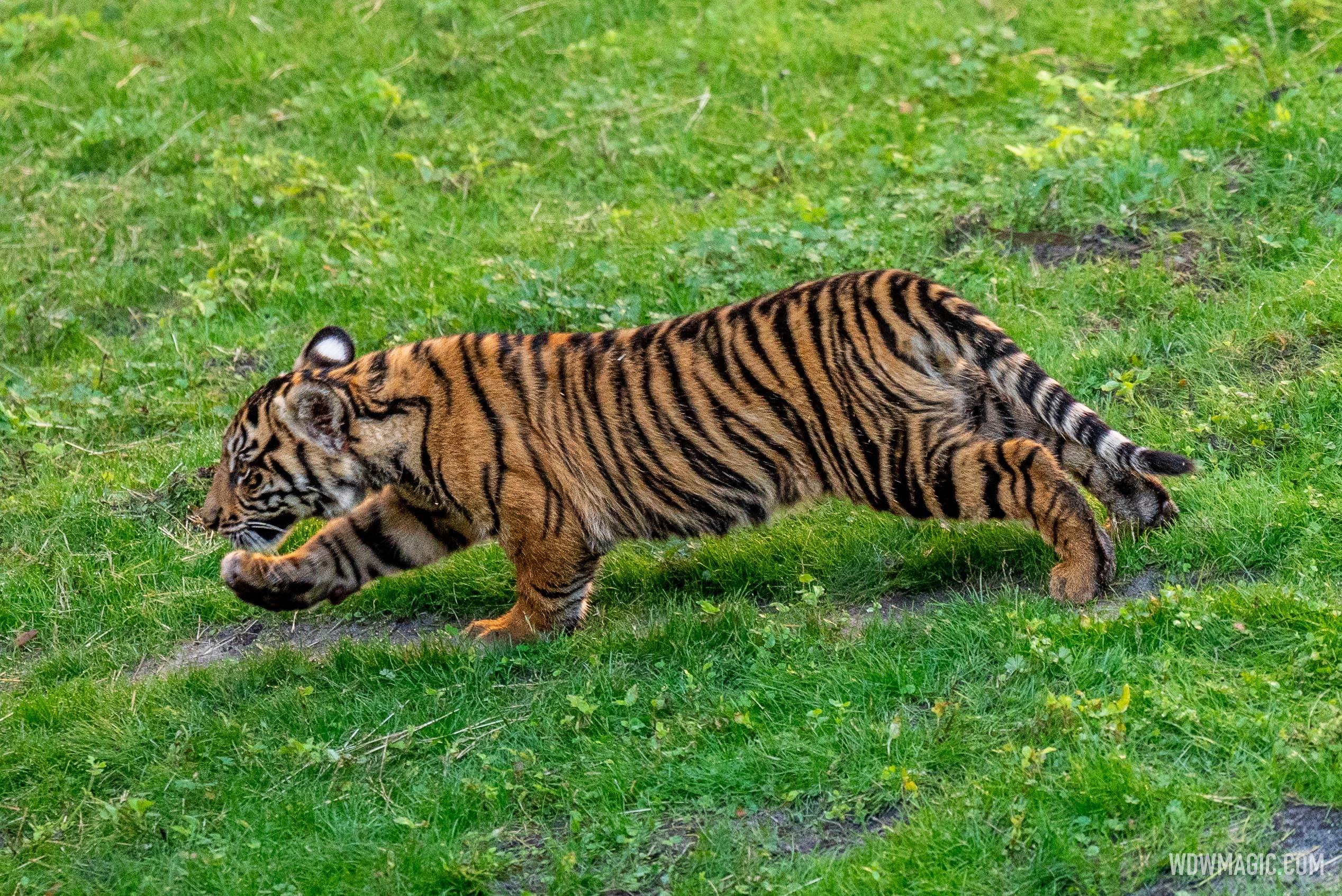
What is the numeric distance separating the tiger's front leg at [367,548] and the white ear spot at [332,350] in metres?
0.60

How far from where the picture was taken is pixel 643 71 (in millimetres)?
8617

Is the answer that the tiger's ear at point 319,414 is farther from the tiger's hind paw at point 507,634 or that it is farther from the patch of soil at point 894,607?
the patch of soil at point 894,607

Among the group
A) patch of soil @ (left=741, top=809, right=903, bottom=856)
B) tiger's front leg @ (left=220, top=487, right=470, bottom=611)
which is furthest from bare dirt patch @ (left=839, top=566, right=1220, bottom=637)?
tiger's front leg @ (left=220, top=487, right=470, bottom=611)

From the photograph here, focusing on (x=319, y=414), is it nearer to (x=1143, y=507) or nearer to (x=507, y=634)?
(x=507, y=634)

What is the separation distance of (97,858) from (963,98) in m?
6.10

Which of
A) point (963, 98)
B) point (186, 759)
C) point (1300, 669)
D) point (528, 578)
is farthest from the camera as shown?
point (963, 98)

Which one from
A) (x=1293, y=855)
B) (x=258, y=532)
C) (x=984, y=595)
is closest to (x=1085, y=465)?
(x=984, y=595)

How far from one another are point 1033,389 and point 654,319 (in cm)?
240

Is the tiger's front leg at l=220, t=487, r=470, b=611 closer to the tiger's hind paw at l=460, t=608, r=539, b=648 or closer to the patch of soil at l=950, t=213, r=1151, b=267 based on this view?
the tiger's hind paw at l=460, t=608, r=539, b=648

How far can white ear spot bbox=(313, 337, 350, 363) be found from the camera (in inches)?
213

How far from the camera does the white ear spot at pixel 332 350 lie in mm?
5414

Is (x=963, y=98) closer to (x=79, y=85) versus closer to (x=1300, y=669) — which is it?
(x=1300, y=669)

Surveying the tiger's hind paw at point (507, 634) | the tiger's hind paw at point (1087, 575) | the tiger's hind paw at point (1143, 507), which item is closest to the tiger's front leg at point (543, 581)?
the tiger's hind paw at point (507, 634)

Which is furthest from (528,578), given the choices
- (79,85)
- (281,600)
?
(79,85)
